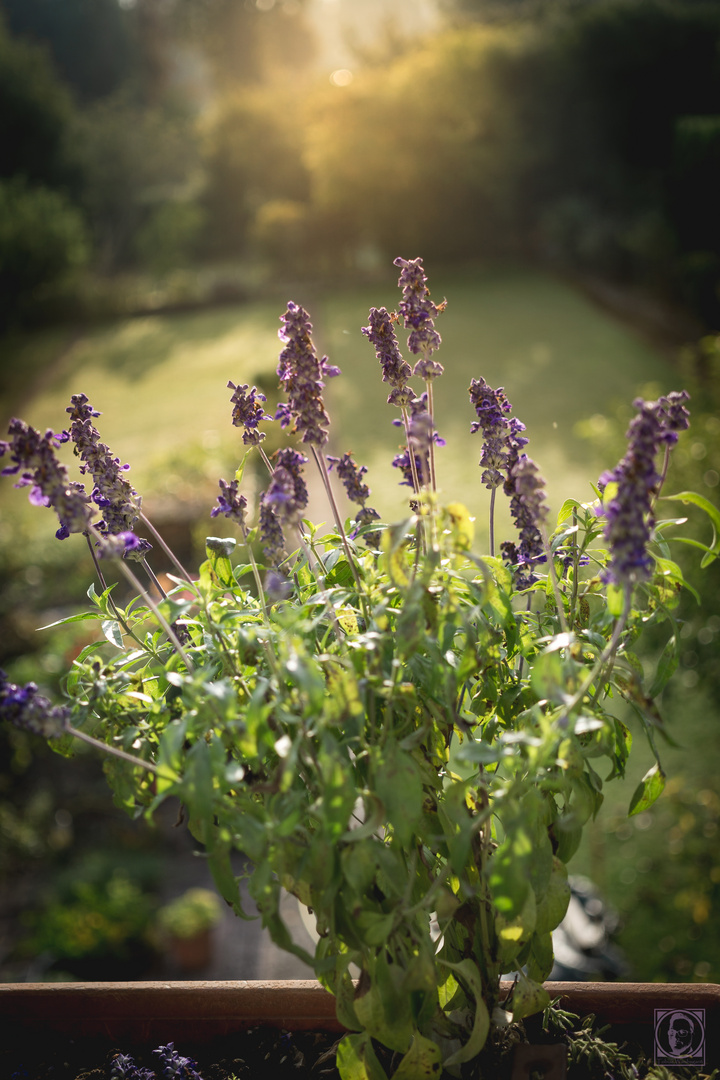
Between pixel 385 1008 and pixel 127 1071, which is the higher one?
pixel 385 1008

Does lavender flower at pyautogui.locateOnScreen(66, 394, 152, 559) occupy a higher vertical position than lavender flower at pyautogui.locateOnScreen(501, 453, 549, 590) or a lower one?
higher

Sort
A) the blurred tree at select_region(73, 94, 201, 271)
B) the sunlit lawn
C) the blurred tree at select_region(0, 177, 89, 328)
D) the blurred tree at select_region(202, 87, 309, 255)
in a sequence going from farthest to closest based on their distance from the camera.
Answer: the blurred tree at select_region(202, 87, 309, 255), the blurred tree at select_region(73, 94, 201, 271), the blurred tree at select_region(0, 177, 89, 328), the sunlit lawn

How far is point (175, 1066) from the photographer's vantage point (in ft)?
3.21

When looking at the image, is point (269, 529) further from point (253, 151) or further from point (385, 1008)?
point (253, 151)

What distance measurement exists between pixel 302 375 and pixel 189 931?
3007mm

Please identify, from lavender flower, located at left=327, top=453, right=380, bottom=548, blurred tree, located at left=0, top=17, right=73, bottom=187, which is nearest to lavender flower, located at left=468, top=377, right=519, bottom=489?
lavender flower, located at left=327, top=453, right=380, bottom=548

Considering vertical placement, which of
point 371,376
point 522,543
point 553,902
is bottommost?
point 553,902

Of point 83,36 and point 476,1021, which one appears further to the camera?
point 83,36

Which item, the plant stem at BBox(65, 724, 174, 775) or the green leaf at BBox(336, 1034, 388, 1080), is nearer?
the plant stem at BBox(65, 724, 174, 775)

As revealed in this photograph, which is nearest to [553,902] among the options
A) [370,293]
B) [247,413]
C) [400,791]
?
[400,791]

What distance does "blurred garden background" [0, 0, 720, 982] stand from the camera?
3.63 m

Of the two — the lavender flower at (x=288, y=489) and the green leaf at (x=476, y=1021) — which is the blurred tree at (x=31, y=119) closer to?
the lavender flower at (x=288, y=489)

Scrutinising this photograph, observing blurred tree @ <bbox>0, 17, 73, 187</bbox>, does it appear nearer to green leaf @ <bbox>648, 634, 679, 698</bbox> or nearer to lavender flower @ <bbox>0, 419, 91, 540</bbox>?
lavender flower @ <bbox>0, 419, 91, 540</bbox>
